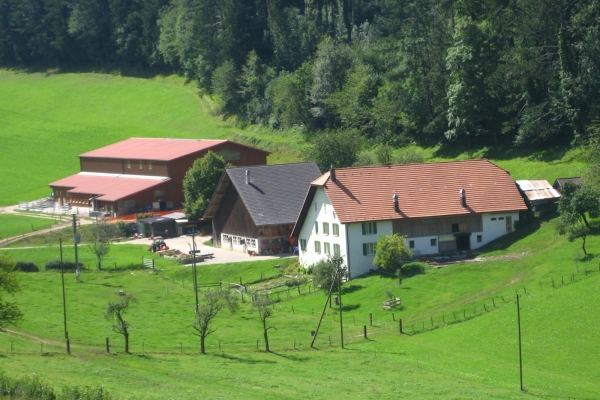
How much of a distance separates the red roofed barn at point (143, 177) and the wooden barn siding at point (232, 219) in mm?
18515

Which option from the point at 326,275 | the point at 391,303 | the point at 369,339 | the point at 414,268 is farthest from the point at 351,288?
the point at 369,339

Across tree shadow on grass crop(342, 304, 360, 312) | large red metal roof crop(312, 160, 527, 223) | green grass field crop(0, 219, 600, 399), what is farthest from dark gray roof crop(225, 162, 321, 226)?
tree shadow on grass crop(342, 304, 360, 312)

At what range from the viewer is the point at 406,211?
2579 inches

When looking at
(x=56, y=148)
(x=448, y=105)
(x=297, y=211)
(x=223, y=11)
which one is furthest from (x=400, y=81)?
(x=56, y=148)

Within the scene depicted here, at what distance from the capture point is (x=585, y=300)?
5072 cm

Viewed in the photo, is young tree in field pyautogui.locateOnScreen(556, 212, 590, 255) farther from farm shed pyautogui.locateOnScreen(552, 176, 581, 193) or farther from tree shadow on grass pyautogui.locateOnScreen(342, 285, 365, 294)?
tree shadow on grass pyautogui.locateOnScreen(342, 285, 365, 294)

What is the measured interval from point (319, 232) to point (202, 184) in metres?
20.6

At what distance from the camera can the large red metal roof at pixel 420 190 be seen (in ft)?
215

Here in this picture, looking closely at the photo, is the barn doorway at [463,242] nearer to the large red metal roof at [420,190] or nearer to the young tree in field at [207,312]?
the large red metal roof at [420,190]

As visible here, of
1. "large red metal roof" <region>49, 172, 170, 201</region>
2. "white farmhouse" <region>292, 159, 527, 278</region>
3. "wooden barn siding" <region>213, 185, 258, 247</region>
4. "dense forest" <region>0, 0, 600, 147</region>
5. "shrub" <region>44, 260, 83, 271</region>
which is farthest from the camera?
"large red metal roof" <region>49, 172, 170, 201</region>

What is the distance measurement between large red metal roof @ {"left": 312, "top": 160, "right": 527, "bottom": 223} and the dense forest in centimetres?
1087

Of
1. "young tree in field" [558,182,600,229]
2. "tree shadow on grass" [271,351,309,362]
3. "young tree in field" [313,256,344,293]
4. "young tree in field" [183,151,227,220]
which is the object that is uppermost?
"young tree in field" [183,151,227,220]

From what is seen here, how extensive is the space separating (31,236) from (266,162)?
25172mm

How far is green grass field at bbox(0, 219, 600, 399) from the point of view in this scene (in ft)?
140
